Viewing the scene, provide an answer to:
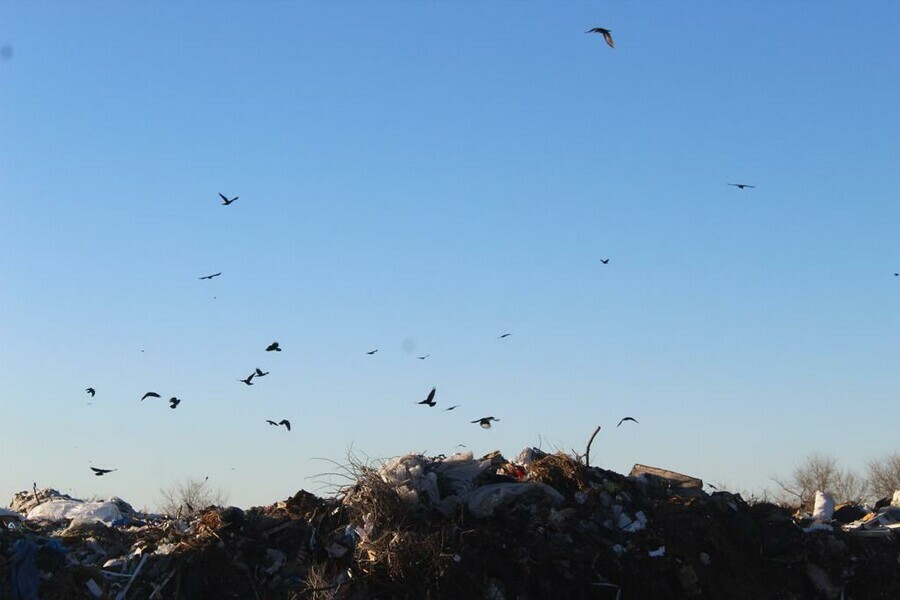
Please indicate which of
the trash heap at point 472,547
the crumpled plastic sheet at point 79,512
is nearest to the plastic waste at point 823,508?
the trash heap at point 472,547

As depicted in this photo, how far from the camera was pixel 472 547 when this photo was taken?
10094mm

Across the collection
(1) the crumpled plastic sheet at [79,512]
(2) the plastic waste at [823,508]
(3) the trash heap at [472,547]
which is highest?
(2) the plastic waste at [823,508]

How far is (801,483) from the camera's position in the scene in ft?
97.4

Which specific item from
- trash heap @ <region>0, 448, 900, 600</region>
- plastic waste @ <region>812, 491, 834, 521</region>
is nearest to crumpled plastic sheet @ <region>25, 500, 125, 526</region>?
trash heap @ <region>0, 448, 900, 600</region>

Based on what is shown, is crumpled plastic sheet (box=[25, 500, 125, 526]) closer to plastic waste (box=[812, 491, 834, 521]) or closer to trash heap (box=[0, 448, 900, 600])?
trash heap (box=[0, 448, 900, 600])

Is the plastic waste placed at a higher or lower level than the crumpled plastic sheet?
higher

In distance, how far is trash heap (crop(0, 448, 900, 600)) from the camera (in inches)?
392

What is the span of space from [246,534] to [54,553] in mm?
2031

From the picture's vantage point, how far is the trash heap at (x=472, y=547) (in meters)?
9.96

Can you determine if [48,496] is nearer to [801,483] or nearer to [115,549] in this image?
[115,549]

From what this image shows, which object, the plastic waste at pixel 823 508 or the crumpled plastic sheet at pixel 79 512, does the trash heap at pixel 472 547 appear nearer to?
the plastic waste at pixel 823 508

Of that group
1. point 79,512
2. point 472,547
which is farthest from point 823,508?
point 79,512

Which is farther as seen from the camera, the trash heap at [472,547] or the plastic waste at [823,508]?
the plastic waste at [823,508]

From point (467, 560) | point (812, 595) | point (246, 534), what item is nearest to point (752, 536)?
point (812, 595)
